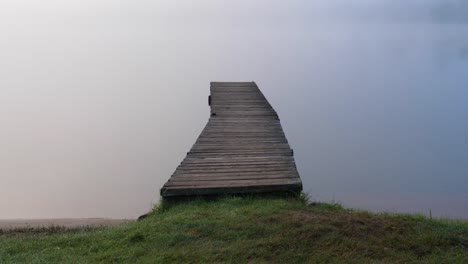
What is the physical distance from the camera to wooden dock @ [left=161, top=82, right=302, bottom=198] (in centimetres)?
650

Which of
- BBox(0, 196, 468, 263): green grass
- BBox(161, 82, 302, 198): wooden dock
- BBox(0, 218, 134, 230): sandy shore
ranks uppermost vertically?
BBox(161, 82, 302, 198): wooden dock

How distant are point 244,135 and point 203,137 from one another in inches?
28.3

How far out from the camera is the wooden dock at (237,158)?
256 inches

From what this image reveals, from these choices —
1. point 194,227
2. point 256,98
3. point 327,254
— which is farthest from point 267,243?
point 256,98

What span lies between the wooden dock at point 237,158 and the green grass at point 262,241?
95cm

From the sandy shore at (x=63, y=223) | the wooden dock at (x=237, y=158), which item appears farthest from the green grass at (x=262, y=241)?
the sandy shore at (x=63, y=223)

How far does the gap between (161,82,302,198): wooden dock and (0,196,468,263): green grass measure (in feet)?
3.11

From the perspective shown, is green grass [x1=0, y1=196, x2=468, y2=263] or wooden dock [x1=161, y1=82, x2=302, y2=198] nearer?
green grass [x1=0, y1=196, x2=468, y2=263]

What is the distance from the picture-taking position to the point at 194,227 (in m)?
5.07

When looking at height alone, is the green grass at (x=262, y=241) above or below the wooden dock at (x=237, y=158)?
below

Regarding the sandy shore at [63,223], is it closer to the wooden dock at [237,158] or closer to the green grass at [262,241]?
the wooden dock at [237,158]

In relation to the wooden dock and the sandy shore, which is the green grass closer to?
the wooden dock

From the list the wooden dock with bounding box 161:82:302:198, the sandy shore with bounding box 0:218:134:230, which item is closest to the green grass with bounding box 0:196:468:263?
the wooden dock with bounding box 161:82:302:198

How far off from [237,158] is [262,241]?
3260 millimetres
